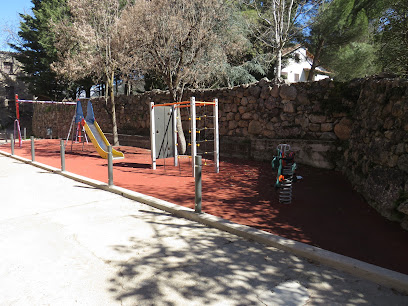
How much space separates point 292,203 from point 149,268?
3.13m

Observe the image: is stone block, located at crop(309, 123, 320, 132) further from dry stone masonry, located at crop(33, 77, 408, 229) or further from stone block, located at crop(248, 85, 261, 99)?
stone block, located at crop(248, 85, 261, 99)

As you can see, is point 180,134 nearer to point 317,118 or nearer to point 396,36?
point 317,118

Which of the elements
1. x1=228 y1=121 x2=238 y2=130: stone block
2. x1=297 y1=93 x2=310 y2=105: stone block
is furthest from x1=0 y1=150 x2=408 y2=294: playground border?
x1=228 y1=121 x2=238 y2=130: stone block

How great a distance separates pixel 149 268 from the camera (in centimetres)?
339

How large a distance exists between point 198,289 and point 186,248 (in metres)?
0.95

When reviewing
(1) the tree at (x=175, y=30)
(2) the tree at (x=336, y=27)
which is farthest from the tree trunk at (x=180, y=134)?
(2) the tree at (x=336, y=27)

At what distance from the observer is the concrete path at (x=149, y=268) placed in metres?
2.85

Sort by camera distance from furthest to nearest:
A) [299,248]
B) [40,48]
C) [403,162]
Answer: [40,48]
[403,162]
[299,248]

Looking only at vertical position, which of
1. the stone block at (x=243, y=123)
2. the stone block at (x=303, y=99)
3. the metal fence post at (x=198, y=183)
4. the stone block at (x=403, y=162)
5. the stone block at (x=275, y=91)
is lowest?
the metal fence post at (x=198, y=183)

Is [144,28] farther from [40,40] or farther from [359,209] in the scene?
[40,40]

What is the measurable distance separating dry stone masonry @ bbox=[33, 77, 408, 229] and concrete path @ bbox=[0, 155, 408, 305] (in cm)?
198

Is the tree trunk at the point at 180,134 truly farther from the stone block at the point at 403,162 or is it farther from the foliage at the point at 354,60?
the foliage at the point at 354,60

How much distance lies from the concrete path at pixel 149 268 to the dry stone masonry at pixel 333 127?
198 cm

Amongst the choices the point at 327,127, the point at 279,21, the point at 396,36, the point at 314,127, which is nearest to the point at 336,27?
the point at 279,21
